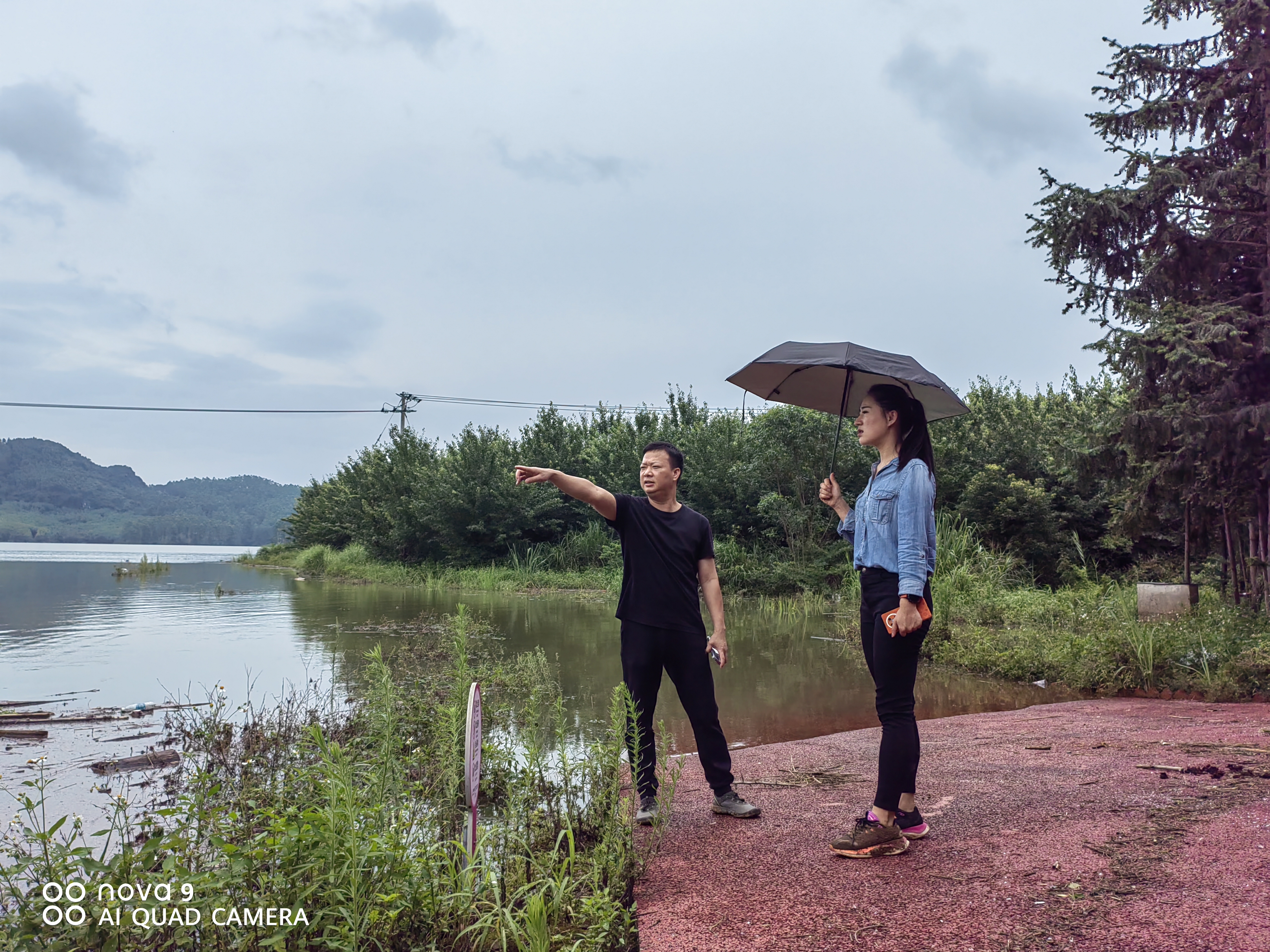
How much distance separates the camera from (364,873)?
2824 mm

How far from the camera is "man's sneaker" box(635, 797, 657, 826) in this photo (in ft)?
13.3

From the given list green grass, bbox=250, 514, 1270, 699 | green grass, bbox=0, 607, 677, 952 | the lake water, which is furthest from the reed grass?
green grass, bbox=0, 607, 677, 952

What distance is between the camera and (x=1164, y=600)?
1063 cm

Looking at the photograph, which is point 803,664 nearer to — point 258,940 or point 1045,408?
point 258,940

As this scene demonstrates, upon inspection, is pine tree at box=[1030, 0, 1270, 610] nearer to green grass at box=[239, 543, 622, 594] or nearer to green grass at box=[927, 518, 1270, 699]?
green grass at box=[927, 518, 1270, 699]

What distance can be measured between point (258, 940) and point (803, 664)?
9.11 m

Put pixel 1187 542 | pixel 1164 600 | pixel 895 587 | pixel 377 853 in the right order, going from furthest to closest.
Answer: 1. pixel 1187 542
2. pixel 1164 600
3. pixel 895 587
4. pixel 377 853

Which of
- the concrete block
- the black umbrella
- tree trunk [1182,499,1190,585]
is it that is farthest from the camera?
tree trunk [1182,499,1190,585]

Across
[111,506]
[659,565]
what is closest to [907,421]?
[659,565]

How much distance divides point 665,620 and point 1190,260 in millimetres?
8788

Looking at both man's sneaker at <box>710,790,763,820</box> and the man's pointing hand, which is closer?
the man's pointing hand

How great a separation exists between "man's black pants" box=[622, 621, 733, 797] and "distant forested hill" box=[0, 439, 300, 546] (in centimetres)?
10176

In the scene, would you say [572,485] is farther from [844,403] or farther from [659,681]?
[844,403]

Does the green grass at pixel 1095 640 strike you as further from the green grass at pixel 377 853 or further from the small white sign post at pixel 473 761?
the small white sign post at pixel 473 761
